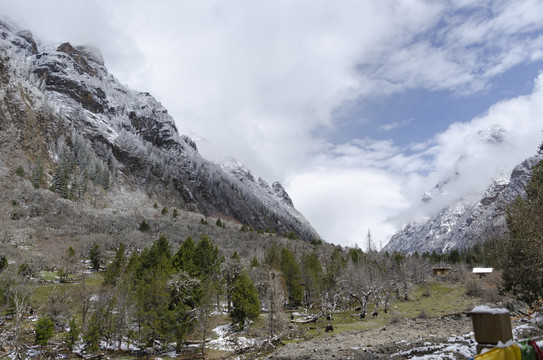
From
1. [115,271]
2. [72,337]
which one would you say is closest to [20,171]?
[115,271]

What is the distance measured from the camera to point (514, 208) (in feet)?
53.6

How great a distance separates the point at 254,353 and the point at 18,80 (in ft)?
556

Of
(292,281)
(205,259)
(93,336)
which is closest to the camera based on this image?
(93,336)

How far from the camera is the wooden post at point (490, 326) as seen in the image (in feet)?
10.3

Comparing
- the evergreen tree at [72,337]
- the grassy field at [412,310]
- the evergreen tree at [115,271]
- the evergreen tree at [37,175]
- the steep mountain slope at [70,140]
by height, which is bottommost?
the grassy field at [412,310]

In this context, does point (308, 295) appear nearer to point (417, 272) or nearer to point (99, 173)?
point (417, 272)

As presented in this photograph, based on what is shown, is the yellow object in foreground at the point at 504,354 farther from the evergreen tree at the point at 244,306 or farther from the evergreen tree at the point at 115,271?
the evergreen tree at the point at 115,271

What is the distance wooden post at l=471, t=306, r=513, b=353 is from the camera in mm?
3141

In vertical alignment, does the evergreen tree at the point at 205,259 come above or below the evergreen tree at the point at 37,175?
below

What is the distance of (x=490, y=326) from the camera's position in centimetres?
322

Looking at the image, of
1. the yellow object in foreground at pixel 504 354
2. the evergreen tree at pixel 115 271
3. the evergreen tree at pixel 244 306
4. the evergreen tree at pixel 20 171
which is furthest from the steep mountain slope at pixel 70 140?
the yellow object in foreground at pixel 504 354

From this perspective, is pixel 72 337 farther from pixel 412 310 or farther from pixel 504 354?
pixel 412 310

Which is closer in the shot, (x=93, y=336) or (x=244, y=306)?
(x=93, y=336)

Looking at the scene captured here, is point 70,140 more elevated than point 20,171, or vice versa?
point 70,140
